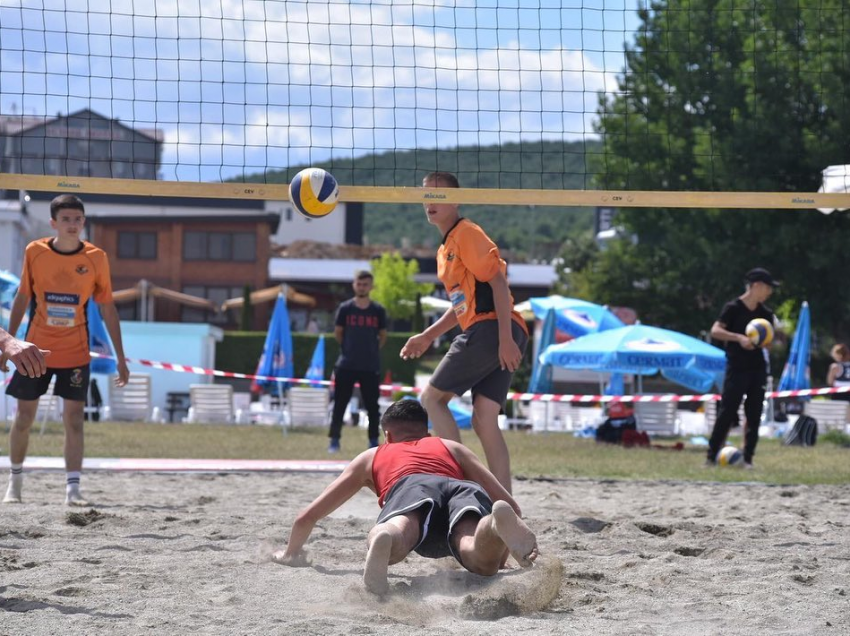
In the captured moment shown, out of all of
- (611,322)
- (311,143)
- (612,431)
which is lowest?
(612,431)

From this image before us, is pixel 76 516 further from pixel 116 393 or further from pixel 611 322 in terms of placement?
pixel 611 322

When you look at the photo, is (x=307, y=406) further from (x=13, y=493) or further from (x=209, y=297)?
(x=209, y=297)

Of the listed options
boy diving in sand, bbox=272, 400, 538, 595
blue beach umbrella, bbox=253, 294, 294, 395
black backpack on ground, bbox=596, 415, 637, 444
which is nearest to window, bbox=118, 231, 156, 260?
blue beach umbrella, bbox=253, 294, 294, 395

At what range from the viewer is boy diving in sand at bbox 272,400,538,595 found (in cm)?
397

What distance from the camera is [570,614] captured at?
3.86m

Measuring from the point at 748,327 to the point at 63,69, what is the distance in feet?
18.7

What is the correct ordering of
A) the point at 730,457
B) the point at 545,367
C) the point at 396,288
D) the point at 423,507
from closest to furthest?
the point at 423,507, the point at 730,457, the point at 545,367, the point at 396,288

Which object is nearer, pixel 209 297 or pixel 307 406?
pixel 307 406

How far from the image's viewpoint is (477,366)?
5.93 meters

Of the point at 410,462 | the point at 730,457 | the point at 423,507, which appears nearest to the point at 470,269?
the point at 410,462

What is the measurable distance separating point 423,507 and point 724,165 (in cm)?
2406

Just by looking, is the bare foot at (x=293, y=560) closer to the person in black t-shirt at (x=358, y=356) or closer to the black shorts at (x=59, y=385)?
the black shorts at (x=59, y=385)

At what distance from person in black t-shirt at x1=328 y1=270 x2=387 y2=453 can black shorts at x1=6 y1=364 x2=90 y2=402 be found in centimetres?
464

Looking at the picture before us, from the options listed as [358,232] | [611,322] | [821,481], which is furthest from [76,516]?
[358,232]
